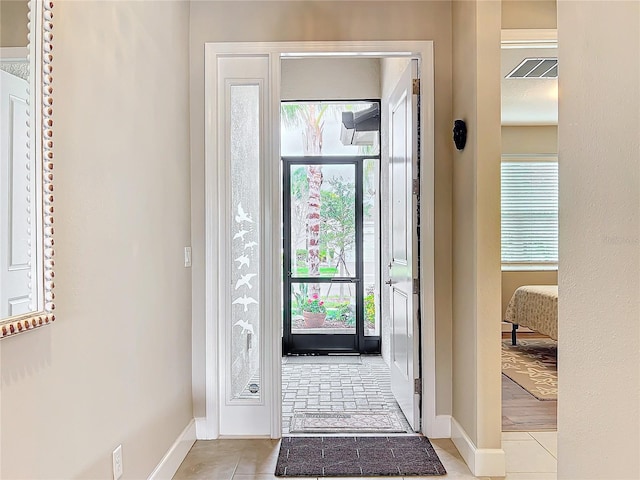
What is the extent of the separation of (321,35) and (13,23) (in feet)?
6.41

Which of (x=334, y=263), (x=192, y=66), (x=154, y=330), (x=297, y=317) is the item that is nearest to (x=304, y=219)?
(x=334, y=263)

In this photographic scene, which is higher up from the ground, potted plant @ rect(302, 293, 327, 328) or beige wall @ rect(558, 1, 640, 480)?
beige wall @ rect(558, 1, 640, 480)

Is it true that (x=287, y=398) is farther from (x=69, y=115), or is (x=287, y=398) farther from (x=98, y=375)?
(x=69, y=115)

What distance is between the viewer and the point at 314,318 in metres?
5.16

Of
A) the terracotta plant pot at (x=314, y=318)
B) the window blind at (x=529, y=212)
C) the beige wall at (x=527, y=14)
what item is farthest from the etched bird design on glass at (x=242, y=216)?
the window blind at (x=529, y=212)

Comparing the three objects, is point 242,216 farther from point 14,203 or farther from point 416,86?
point 14,203

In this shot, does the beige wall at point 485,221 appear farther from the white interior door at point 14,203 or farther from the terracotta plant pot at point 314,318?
the terracotta plant pot at point 314,318

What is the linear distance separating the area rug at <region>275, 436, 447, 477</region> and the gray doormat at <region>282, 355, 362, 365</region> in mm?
1942

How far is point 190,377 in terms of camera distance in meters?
2.82

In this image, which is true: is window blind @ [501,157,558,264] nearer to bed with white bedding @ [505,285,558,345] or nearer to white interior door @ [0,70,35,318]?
bed with white bedding @ [505,285,558,345]

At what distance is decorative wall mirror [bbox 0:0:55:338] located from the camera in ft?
3.84

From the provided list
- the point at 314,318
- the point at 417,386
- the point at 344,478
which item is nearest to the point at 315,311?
the point at 314,318

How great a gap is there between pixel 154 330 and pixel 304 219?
3062mm

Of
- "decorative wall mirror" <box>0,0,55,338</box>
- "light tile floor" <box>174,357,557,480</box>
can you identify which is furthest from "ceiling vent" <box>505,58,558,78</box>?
"decorative wall mirror" <box>0,0,55,338</box>
